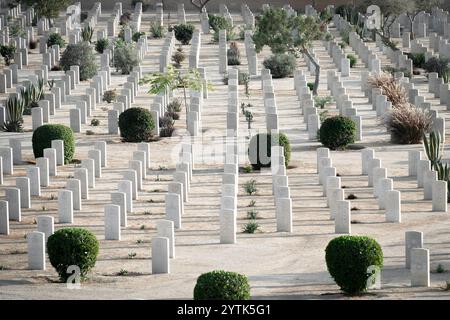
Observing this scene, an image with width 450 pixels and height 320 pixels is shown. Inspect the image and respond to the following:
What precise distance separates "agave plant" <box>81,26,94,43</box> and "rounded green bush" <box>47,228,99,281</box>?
36156mm

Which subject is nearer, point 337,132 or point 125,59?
point 337,132

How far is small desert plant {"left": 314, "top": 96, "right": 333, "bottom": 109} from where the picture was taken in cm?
4914

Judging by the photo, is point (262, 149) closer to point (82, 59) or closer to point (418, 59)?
point (82, 59)

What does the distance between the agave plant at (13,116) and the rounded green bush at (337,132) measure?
861cm

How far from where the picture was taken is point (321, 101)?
162ft

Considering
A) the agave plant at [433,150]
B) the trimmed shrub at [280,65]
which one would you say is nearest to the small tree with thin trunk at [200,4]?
the trimmed shrub at [280,65]

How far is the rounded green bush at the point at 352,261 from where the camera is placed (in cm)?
2808

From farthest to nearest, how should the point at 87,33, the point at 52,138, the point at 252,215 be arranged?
the point at 87,33 → the point at 52,138 → the point at 252,215

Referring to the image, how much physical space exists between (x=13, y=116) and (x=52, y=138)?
5.70 m

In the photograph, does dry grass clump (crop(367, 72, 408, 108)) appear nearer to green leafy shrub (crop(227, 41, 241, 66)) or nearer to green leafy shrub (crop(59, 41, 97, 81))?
green leafy shrub (crop(227, 41, 241, 66))

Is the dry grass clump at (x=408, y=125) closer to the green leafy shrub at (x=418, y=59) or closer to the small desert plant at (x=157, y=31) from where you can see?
the green leafy shrub at (x=418, y=59)

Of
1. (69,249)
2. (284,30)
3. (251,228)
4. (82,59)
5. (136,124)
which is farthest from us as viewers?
(82,59)

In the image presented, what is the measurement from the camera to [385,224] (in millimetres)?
34375

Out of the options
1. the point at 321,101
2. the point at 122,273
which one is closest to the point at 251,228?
the point at 122,273
